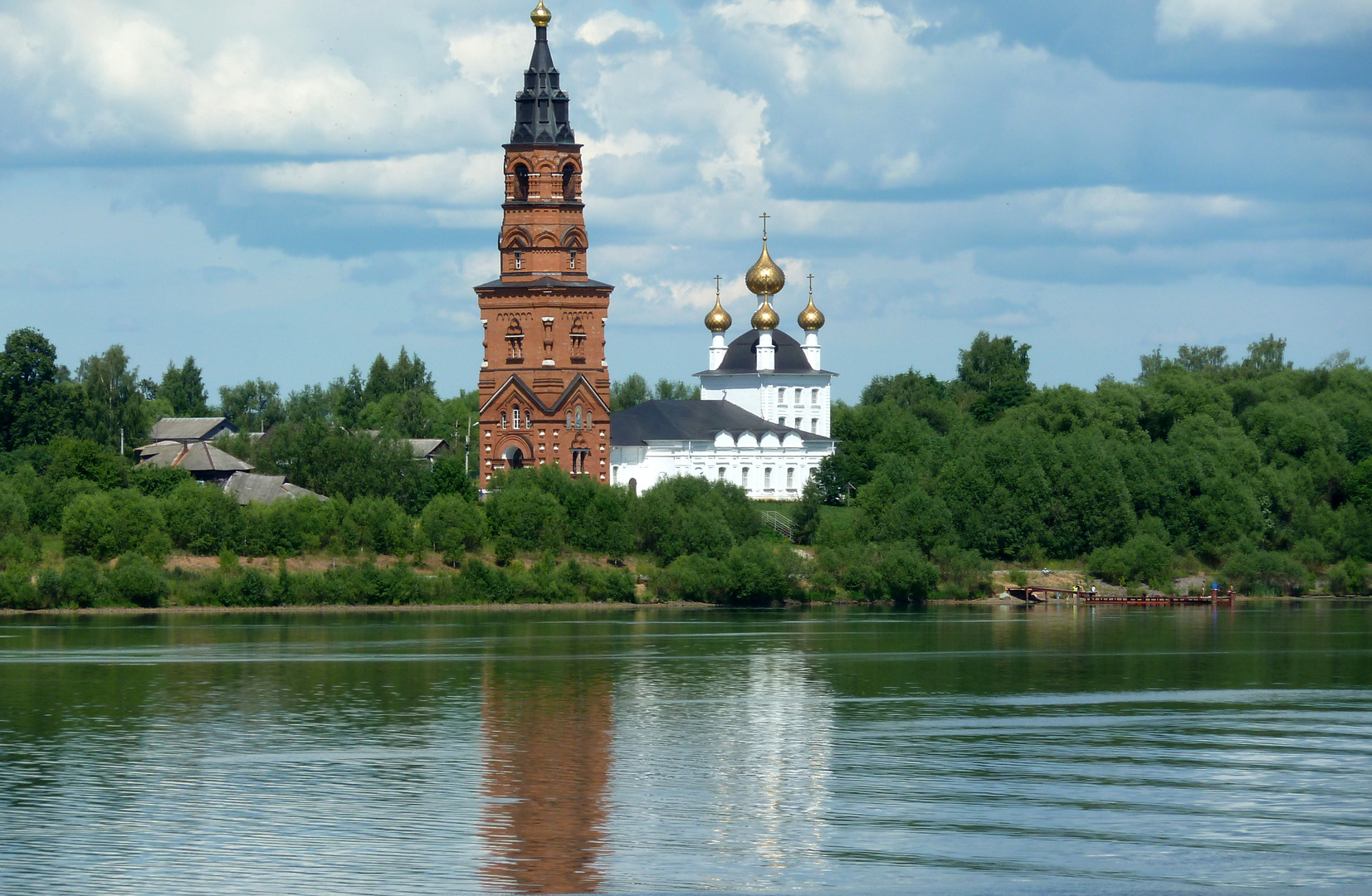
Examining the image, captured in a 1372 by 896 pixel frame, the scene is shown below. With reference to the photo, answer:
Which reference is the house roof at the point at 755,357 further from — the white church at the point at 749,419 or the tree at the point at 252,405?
the tree at the point at 252,405

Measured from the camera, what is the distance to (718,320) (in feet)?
344

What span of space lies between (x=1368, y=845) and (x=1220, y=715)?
1233 cm

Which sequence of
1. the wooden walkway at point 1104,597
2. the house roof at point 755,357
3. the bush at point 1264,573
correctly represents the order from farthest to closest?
the house roof at point 755,357 → the bush at point 1264,573 → the wooden walkway at point 1104,597

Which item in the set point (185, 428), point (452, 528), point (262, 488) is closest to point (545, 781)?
point (452, 528)

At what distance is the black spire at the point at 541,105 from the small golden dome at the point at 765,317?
2224cm

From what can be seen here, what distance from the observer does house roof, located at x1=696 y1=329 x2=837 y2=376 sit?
10406 cm

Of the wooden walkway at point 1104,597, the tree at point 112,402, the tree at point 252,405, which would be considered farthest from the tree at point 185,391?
the wooden walkway at point 1104,597

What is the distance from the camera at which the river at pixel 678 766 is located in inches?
835

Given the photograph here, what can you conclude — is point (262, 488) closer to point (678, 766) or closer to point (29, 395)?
point (29, 395)

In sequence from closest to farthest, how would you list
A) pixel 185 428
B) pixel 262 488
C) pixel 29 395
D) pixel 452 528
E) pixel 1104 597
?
pixel 452 528
pixel 1104 597
pixel 262 488
pixel 29 395
pixel 185 428

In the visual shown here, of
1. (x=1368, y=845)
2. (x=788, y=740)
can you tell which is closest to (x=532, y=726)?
(x=788, y=740)

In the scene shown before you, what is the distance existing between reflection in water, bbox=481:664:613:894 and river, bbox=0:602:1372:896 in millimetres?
77

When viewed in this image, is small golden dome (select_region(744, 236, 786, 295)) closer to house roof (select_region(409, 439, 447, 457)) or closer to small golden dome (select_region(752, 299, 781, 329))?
small golden dome (select_region(752, 299, 781, 329))

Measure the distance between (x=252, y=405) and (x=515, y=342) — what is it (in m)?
61.3
